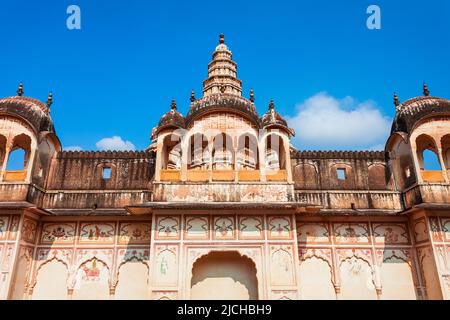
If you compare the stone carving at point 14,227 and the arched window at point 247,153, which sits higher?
the arched window at point 247,153

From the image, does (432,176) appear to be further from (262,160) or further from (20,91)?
(20,91)

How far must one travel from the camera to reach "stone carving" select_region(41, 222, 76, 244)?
1524cm

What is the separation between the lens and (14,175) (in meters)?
15.0

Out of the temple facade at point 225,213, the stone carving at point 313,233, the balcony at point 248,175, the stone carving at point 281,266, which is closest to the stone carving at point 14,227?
the temple facade at point 225,213

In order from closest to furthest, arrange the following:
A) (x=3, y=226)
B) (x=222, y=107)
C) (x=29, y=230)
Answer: (x=3, y=226) < (x=29, y=230) < (x=222, y=107)

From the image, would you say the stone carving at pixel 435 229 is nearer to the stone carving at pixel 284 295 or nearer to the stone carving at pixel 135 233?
the stone carving at pixel 284 295

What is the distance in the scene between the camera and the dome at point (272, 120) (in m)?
15.3

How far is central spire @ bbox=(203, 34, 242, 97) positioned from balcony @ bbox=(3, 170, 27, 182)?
1143cm

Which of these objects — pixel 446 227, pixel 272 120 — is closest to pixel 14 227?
pixel 272 120

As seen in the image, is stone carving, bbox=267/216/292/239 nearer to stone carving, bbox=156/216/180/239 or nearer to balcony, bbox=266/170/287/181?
balcony, bbox=266/170/287/181

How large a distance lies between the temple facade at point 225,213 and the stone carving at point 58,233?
0.04m

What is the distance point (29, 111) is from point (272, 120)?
1061 centimetres

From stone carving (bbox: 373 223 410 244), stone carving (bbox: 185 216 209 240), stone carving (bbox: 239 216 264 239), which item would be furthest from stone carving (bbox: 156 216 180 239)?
stone carving (bbox: 373 223 410 244)
